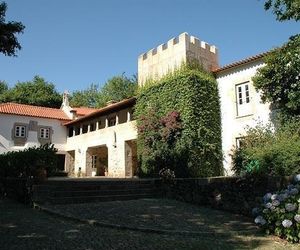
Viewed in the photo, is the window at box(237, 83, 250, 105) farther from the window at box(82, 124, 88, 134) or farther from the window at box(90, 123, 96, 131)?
the window at box(82, 124, 88, 134)

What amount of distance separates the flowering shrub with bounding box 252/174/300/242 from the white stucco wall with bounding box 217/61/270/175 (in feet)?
29.9

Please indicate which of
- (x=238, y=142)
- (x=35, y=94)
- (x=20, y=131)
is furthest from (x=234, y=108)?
(x=35, y=94)

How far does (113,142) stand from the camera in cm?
2588

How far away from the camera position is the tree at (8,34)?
9523mm

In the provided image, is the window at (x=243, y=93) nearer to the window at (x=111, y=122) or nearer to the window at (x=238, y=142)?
the window at (x=238, y=142)

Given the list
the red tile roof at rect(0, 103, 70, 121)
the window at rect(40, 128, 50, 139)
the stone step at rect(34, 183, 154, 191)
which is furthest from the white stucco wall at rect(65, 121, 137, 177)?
the stone step at rect(34, 183, 154, 191)

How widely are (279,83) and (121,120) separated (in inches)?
528

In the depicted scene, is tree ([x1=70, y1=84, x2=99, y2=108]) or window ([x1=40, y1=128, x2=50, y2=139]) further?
tree ([x1=70, y1=84, x2=99, y2=108])

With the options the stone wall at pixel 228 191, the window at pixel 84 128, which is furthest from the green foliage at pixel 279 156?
the window at pixel 84 128

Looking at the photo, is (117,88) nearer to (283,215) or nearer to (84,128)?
(84,128)

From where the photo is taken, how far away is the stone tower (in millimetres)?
19406

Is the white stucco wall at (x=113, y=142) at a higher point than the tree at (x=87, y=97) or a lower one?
lower

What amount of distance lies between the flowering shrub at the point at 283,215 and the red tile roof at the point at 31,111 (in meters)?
28.4

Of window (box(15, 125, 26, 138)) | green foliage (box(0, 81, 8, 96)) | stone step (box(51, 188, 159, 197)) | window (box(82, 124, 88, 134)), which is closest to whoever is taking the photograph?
stone step (box(51, 188, 159, 197))
